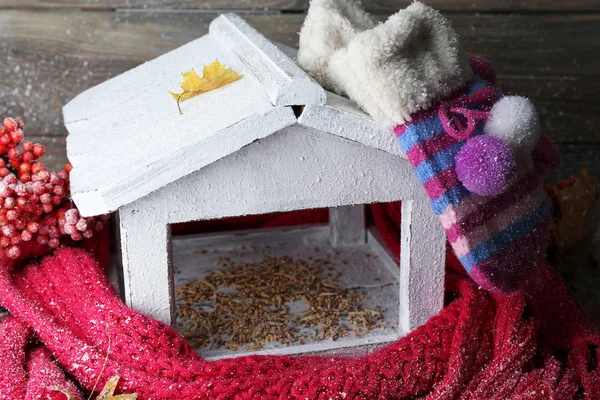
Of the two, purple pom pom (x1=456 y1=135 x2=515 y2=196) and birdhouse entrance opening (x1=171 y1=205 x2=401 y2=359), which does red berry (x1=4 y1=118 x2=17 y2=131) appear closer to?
birdhouse entrance opening (x1=171 y1=205 x2=401 y2=359)

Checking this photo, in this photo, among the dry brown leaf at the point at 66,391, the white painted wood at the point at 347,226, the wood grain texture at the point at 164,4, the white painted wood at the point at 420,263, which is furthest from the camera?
the wood grain texture at the point at 164,4

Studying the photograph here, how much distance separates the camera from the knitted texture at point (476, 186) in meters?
0.78

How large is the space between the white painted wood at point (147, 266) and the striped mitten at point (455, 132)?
27 centimetres

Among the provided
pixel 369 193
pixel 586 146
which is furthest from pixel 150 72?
pixel 586 146

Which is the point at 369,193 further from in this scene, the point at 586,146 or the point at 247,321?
the point at 586,146

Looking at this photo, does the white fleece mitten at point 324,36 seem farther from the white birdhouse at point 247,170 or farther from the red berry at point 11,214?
the red berry at point 11,214

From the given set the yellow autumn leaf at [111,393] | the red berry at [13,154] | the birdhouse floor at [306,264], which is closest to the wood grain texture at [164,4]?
the birdhouse floor at [306,264]

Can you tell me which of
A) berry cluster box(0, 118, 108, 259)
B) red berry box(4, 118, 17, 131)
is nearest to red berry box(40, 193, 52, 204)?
berry cluster box(0, 118, 108, 259)

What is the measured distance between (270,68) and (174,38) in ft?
2.26

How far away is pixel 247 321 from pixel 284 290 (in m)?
0.11

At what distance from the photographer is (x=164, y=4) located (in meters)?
1.48

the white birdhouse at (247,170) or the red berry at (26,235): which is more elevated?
the white birdhouse at (247,170)

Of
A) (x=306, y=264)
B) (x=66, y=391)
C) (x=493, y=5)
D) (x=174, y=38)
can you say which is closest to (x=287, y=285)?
(x=306, y=264)

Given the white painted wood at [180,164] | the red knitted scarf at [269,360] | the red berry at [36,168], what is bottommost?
the red knitted scarf at [269,360]
